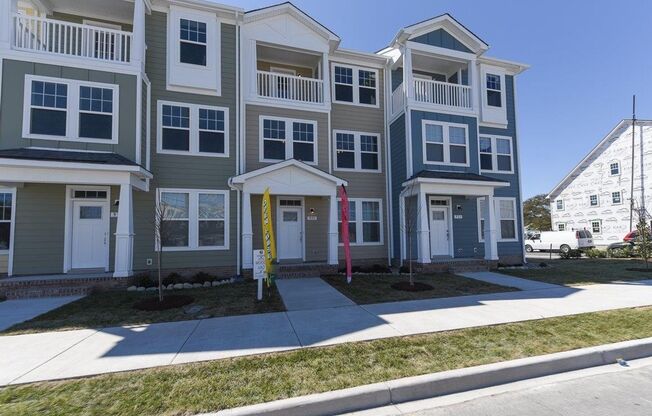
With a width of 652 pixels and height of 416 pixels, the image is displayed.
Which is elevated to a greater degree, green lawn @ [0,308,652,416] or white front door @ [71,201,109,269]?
white front door @ [71,201,109,269]

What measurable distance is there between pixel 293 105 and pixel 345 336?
390 inches

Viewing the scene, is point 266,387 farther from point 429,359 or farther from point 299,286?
point 299,286

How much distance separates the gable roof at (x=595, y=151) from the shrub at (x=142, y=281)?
3853 centimetres

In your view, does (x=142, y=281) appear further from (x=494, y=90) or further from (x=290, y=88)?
(x=494, y=90)

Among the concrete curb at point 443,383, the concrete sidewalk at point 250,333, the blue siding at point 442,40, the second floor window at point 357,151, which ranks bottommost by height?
the concrete curb at point 443,383

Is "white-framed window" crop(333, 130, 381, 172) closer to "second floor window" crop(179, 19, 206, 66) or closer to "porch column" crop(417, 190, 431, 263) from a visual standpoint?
"porch column" crop(417, 190, 431, 263)

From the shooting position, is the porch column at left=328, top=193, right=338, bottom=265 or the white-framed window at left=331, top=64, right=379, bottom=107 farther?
the white-framed window at left=331, top=64, right=379, bottom=107

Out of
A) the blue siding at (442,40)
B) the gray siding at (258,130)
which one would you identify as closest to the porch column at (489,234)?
the blue siding at (442,40)

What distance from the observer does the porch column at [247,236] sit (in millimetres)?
11344

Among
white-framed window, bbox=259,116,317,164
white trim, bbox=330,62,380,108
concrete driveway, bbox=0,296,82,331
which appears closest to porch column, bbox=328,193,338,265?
white-framed window, bbox=259,116,317,164

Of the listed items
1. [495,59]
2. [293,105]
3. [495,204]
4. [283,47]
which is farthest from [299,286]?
[495,59]

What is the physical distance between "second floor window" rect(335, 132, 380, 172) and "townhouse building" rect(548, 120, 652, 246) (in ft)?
82.9

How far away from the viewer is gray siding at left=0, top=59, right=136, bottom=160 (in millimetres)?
9555

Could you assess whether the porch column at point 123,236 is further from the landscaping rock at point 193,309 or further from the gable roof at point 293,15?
the gable roof at point 293,15
